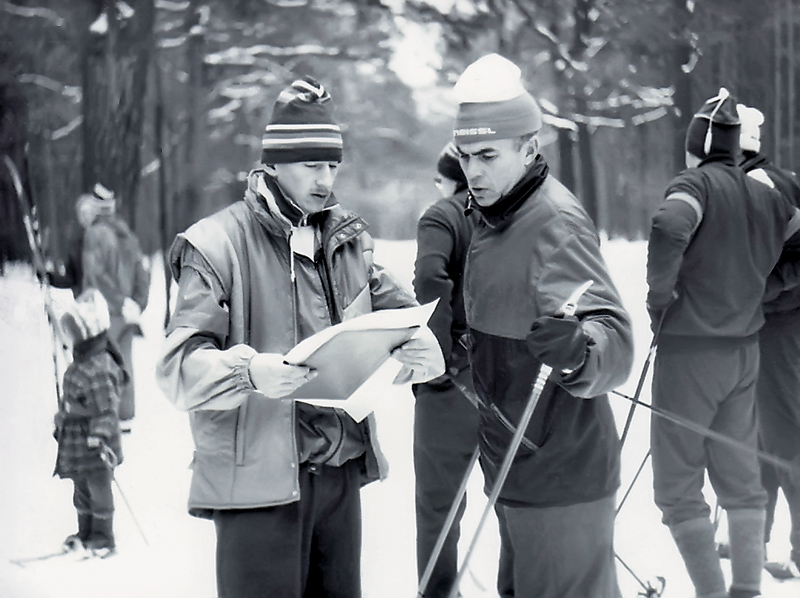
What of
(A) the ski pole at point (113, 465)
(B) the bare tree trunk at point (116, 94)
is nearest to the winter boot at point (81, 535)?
(A) the ski pole at point (113, 465)

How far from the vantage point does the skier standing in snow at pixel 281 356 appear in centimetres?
158

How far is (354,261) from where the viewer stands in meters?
1.74

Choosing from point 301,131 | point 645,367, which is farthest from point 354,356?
point 645,367

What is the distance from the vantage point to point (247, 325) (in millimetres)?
1648

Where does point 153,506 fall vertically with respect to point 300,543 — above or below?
below

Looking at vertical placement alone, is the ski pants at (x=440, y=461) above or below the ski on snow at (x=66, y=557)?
above

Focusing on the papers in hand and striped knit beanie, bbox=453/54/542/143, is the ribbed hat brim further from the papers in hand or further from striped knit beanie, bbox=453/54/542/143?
the papers in hand

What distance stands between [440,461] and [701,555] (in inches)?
30.4

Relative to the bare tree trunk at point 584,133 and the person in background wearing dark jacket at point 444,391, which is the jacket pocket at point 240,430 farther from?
the bare tree trunk at point 584,133

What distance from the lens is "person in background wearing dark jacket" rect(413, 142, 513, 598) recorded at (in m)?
2.47

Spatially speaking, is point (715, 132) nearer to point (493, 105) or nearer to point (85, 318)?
point (493, 105)

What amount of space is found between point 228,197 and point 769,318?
1.60m

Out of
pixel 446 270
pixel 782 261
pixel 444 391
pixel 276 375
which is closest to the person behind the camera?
pixel 276 375

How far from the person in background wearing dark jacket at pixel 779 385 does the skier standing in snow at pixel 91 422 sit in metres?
1.85
